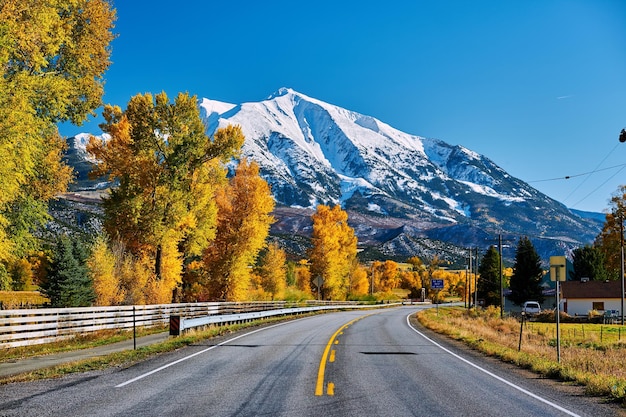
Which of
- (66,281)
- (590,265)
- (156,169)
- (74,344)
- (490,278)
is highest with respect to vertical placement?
(156,169)

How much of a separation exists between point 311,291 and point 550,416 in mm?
A: 68294

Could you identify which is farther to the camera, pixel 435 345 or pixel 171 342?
pixel 435 345

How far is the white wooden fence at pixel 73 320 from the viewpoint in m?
16.1

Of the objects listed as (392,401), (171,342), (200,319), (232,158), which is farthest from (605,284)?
(392,401)

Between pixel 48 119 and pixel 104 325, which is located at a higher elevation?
pixel 48 119

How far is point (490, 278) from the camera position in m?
88.3

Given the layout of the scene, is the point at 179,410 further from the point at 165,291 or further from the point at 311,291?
the point at 311,291

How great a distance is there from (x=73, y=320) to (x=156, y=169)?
14379 mm

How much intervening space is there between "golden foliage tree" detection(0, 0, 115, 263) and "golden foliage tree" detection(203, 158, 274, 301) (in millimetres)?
20717

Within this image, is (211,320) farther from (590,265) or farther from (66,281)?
(590,265)

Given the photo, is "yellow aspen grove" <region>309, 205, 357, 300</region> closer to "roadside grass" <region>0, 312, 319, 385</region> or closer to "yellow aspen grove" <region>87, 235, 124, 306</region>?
"yellow aspen grove" <region>87, 235, 124, 306</region>

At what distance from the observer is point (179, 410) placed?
8.28 metres

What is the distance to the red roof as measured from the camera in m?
70.6

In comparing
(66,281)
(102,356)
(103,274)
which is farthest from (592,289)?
(102,356)
